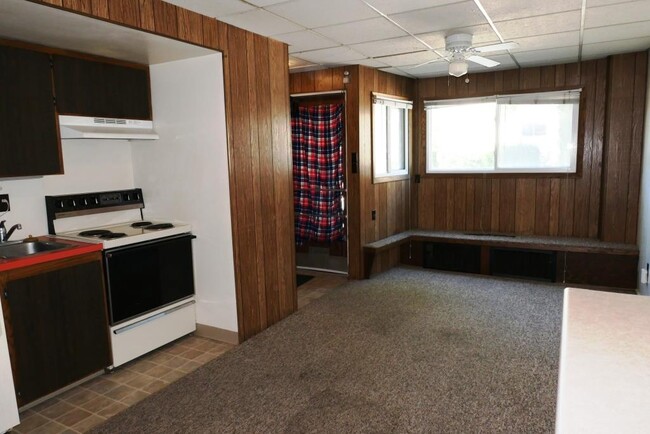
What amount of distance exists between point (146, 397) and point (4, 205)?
A: 1.65 metres

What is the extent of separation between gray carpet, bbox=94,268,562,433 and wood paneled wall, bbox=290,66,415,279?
1.00 metres

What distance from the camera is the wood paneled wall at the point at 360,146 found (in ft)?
16.4

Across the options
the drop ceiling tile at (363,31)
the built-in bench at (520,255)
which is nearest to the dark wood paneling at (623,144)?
the built-in bench at (520,255)

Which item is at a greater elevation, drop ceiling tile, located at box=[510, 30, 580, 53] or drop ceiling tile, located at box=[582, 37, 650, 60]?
drop ceiling tile, located at box=[582, 37, 650, 60]

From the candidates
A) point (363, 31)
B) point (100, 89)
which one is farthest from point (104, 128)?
point (363, 31)

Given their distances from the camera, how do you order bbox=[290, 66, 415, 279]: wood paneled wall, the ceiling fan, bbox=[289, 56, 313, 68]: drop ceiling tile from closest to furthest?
1. the ceiling fan
2. bbox=[289, 56, 313, 68]: drop ceiling tile
3. bbox=[290, 66, 415, 279]: wood paneled wall

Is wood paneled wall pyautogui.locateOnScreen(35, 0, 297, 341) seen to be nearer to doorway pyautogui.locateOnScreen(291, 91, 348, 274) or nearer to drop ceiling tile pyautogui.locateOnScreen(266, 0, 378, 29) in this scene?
drop ceiling tile pyautogui.locateOnScreen(266, 0, 378, 29)

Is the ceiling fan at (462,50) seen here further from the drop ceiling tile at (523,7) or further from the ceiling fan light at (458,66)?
the drop ceiling tile at (523,7)

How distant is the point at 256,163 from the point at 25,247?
1737 millimetres

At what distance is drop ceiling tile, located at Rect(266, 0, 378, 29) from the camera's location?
2.87 metres

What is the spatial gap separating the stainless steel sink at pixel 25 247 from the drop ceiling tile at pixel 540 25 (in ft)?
11.8

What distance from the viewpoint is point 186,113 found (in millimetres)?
3531

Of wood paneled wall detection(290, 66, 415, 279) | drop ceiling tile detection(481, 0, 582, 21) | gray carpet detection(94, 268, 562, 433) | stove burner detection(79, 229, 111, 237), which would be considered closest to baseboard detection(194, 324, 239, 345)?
gray carpet detection(94, 268, 562, 433)

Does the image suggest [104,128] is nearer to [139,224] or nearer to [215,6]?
[139,224]
